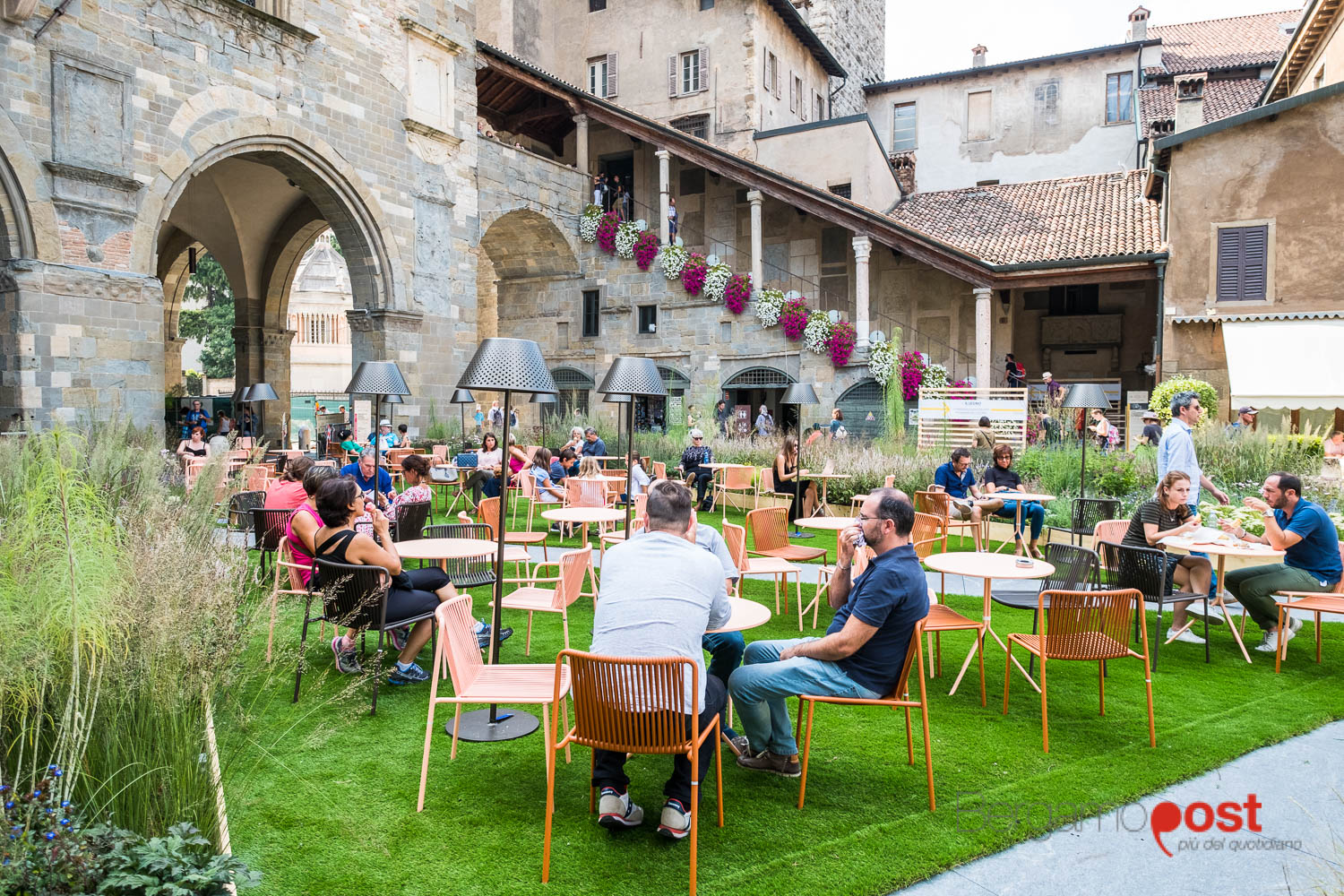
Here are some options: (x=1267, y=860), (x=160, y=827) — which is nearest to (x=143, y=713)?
(x=160, y=827)

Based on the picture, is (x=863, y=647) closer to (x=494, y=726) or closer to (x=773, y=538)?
(x=494, y=726)

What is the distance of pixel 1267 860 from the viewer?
2820mm

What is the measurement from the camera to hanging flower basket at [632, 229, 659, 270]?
65.3 feet

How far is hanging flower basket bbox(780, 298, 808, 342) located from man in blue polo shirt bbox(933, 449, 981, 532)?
10.1m

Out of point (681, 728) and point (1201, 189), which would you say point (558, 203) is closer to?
point (1201, 189)

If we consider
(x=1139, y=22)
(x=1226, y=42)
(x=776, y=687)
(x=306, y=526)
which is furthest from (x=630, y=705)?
(x=1226, y=42)

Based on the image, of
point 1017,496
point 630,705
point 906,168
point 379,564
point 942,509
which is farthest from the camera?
point 906,168

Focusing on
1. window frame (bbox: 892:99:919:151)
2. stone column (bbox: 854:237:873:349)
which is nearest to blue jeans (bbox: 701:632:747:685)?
stone column (bbox: 854:237:873:349)

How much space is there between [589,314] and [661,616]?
62.8 feet

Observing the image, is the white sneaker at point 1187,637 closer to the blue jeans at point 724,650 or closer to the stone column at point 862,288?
the blue jeans at point 724,650

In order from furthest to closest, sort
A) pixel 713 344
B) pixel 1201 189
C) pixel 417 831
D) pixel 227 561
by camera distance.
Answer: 1. pixel 713 344
2. pixel 1201 189
3. pixel 227 561
4. pixel 417 831

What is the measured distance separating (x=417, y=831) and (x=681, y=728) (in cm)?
110

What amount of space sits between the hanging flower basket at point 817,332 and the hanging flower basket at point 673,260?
342cm

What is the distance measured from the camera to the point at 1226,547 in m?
4.98
